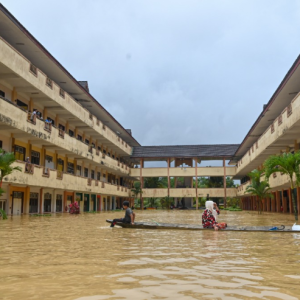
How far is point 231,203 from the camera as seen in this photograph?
70500 mm

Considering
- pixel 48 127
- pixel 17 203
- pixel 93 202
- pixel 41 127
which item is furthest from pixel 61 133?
pixel 93 202

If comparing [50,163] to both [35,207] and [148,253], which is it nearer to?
[35,207]

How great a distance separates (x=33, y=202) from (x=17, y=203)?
2.68m

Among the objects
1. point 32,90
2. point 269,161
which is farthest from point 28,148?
point 269,161

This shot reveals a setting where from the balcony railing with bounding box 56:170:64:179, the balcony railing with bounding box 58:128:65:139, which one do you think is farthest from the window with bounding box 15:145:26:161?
the balcony railing with bounding box 56:170:64:179

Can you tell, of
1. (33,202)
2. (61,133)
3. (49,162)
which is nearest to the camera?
(33,202)

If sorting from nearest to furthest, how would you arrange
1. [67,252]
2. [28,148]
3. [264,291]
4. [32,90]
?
[264,291] < [67,252] < [32,90] < [28,148]

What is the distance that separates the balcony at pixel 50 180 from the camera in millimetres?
25016

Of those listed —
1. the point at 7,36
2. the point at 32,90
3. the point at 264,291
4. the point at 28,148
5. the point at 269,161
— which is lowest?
the point at 264,291

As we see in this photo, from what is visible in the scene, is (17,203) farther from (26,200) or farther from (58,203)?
(58,203)

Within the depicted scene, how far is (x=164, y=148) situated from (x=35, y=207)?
34330 mm

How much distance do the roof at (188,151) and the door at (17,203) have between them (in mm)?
33827

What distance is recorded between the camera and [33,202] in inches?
1240

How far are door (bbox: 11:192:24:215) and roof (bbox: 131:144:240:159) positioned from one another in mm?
33827
